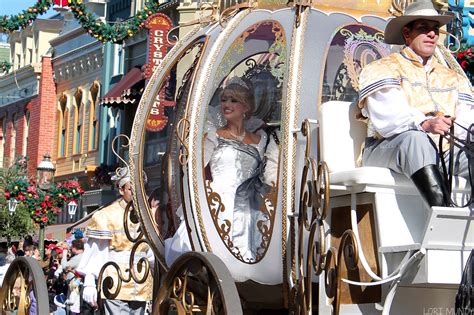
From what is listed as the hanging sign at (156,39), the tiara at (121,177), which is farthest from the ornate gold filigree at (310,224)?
the hanging sign at (156,39)

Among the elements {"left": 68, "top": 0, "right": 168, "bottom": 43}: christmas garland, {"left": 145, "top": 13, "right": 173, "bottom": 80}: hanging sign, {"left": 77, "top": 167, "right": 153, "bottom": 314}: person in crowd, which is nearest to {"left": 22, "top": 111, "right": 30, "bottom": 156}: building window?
{"left": 145, "top": 13, "right": 173, "bottom": 80}: hanging sign

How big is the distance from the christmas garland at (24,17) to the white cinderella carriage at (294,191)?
8.68 meters

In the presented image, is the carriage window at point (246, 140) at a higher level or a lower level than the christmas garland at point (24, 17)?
lower

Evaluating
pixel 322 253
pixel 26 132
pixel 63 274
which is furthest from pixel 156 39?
pixel 322 253

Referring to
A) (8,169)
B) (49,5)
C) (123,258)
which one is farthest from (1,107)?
(123,258)

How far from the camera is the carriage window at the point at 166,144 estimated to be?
299 inches

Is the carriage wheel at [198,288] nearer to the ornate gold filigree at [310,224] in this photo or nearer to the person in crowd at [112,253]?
the ornate gold filigree at [310,224]

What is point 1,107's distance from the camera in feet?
141

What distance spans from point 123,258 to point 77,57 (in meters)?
27.1

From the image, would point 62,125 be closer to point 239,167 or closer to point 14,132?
point 14,132

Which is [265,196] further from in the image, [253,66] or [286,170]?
[253,66]

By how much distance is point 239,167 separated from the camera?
697 centimetres

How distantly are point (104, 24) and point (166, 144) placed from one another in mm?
11555

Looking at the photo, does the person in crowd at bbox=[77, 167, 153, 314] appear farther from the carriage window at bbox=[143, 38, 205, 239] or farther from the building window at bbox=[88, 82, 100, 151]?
the building window at bbox=[88, 82, 100, 151]
